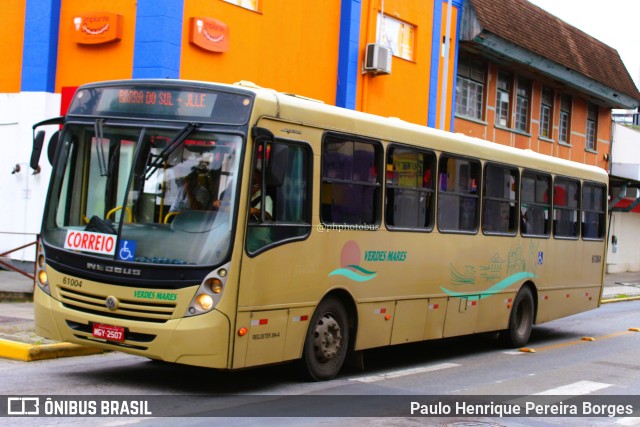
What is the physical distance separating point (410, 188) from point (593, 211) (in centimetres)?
687

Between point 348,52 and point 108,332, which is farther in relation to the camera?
point 348,52

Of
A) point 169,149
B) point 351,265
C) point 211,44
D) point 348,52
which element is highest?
point 348,52

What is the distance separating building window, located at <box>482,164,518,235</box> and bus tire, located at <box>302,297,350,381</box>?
12.7 ft

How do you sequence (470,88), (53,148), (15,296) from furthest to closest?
(470,88), (15,296), (53,148)

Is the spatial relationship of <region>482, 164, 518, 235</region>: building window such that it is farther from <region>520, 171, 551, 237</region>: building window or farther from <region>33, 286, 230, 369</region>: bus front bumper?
<region>33, 286, 230, 369</region>: bus front bumper

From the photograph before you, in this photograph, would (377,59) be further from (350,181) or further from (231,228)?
(231,228)

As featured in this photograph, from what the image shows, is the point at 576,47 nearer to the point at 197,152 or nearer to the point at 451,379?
the point at 451,379

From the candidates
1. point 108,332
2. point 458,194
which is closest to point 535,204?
point 458,194

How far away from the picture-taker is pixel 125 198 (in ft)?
27.9

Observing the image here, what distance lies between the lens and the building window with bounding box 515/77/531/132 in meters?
31.8

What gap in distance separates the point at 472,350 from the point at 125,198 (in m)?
7.30

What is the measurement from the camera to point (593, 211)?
16.8 m

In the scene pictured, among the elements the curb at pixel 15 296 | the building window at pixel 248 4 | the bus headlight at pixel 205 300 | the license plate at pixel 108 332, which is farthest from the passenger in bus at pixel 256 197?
the building window at pixel 248 4

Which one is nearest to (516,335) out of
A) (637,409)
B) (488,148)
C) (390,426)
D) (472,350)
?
(472,350)
